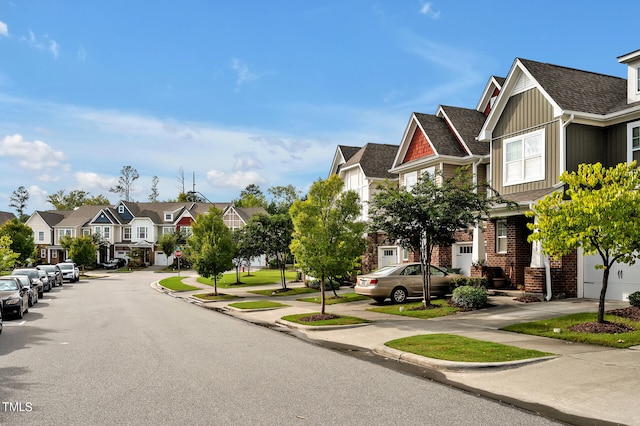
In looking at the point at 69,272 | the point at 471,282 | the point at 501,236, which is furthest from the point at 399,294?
the point at 69,272

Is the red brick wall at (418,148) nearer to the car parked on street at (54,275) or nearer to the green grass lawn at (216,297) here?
the green grass lawn at (216,297)

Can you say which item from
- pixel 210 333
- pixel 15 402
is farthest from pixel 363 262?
pixel 15 402

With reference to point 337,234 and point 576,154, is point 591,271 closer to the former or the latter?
point 576,154

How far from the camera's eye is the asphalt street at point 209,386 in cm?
704

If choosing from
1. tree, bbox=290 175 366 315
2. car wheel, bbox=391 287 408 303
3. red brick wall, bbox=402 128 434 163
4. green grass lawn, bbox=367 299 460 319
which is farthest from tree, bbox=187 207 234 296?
tree, bbox=290 175 366 315

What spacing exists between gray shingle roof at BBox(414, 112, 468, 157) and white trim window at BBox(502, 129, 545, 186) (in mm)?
4568

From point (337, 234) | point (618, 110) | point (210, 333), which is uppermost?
point (618, 110)

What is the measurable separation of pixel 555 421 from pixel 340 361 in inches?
197

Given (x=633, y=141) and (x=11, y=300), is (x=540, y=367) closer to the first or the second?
(x=633, y=141)

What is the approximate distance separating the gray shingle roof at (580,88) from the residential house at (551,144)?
0.04 metres

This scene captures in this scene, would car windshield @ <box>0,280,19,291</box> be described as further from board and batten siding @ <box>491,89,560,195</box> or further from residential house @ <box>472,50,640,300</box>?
board and batten siding @ <box>491,89,560,195</box>

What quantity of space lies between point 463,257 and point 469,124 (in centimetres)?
713

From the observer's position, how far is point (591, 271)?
19219 mm

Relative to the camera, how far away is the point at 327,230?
60.0 feet
